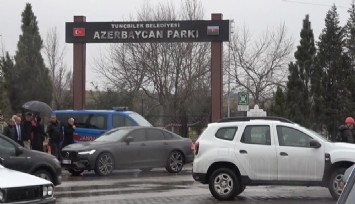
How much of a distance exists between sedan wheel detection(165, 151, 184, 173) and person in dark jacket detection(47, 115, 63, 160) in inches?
149

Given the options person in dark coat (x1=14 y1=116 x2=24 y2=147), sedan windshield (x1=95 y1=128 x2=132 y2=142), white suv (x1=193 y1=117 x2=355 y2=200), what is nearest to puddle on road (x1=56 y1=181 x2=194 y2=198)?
white suv (x1=193 y1=117 x2=355 y2=200)

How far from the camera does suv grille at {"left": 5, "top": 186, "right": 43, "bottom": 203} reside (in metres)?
9.59

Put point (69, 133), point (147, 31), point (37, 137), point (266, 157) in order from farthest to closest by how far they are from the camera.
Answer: point (147, 31) < point (69, 133) < point (37, 137) < point (266, 157)

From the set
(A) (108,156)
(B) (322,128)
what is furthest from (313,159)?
(B) (322,128)

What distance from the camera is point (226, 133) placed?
46.3 feet

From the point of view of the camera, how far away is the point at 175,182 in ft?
58.4

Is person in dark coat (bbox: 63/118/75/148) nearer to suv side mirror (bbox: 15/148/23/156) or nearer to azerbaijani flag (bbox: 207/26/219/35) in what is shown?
suv side mirror (bbox: 15/148/23/156)

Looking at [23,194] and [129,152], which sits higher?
[129,152]

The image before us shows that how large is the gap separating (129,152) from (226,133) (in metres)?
6.33

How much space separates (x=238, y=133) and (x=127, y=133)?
6794 mm

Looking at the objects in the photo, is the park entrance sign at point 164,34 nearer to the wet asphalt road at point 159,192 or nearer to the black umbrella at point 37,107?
the black umbrella at point 37,107

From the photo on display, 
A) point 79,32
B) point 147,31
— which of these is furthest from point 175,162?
point 79,32

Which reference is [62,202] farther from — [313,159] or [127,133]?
[127,133]

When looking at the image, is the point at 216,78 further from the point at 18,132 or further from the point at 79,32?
the point at 18,132
